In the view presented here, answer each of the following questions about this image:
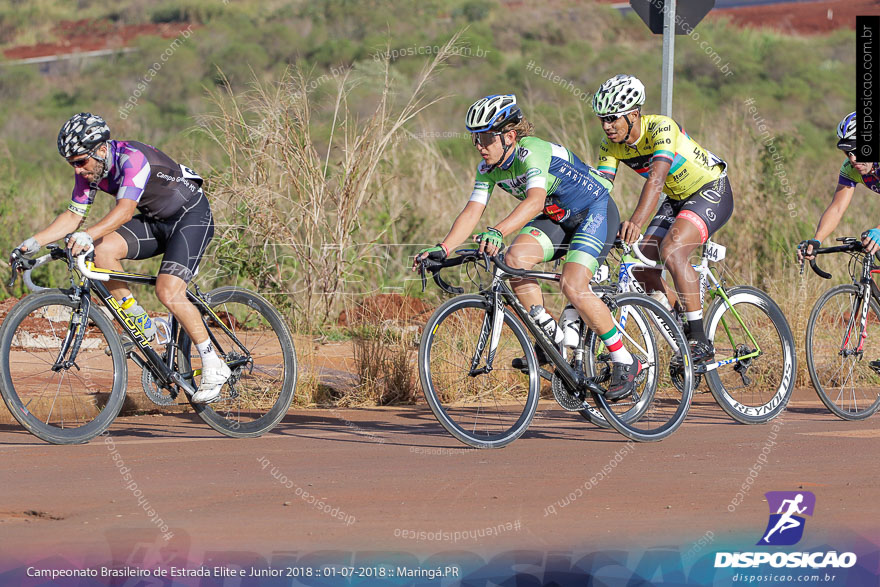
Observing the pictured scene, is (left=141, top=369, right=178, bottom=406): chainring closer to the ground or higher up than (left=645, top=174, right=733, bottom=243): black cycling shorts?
closer to the ground

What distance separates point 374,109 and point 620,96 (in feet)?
45.4

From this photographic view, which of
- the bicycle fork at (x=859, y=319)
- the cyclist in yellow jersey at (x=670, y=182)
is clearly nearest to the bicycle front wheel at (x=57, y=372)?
the cyclist in yellow jersey at (x=670, y=182)

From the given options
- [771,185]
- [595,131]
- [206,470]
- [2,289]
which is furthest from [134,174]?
[595,131]

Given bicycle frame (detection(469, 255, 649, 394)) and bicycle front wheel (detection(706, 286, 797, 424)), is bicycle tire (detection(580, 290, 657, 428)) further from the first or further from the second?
bicycle front wheel (detection(706, 286, 797, 424))

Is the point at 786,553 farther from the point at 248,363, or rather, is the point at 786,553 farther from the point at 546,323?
the point at 248,363

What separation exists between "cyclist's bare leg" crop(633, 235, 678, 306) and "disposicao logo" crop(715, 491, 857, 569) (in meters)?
2.45

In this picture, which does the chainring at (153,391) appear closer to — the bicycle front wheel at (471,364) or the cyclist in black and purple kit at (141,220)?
the cyclist in black and purple kit at (141,220)

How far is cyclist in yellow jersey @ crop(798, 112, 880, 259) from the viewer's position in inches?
324

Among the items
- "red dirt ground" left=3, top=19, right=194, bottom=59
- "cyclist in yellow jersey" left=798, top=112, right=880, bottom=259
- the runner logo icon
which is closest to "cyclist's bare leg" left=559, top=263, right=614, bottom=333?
the runner logo icon

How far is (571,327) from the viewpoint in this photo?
23.4ft

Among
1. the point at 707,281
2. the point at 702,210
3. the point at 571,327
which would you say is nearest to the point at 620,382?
the point at 571,327

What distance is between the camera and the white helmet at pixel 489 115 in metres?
6.78

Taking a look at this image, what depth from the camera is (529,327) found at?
6.95 meters

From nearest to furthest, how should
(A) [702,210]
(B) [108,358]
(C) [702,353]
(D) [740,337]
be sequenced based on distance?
(B) [108,358]
(C) [702,353]
(A) [702,210]
(D) [740,337]
